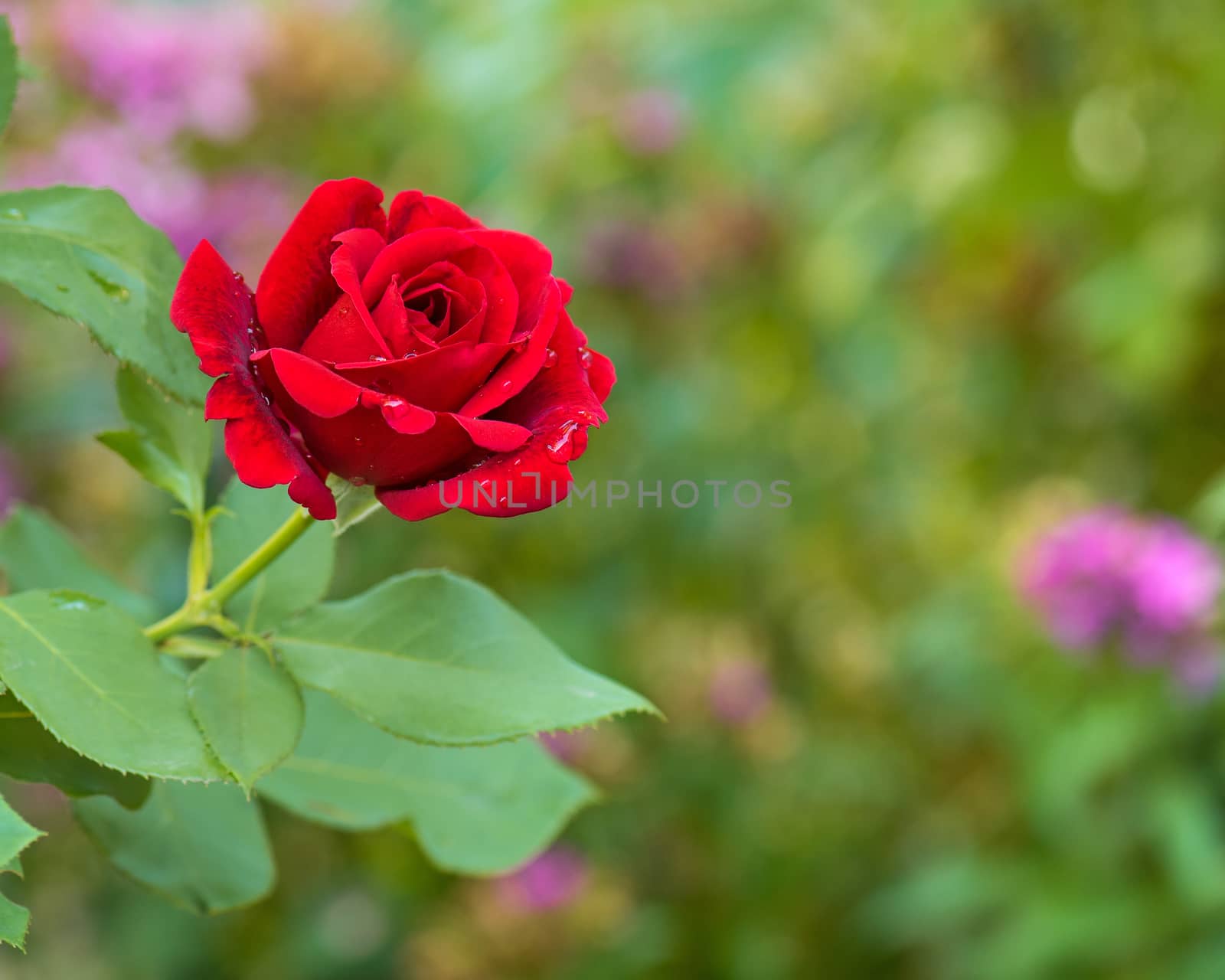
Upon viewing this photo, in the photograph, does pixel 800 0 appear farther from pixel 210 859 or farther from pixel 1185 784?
pixel 210 859

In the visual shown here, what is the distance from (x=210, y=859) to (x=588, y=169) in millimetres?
901

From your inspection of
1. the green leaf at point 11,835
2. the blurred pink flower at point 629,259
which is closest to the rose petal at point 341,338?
the green leaf at point 11,835

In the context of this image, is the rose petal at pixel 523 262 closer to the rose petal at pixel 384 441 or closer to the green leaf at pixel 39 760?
the rose petal at pixel 384 441

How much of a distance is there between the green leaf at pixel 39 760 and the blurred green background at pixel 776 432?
0.59m

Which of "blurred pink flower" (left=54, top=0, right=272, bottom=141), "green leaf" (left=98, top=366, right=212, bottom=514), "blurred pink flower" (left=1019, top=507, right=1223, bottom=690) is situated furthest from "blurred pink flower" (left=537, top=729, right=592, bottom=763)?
"green leaf" (left=98, top=366, right=212, bottom=514)

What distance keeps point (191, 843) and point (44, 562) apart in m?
0.10

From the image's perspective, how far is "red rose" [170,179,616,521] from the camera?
0.83ft

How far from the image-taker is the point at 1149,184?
1355mm

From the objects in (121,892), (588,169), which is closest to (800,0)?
(588,169)

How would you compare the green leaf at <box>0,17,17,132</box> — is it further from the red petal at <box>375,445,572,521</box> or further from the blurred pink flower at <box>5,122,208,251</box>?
the blurred pink flower at <box>5,122,208,251</box>

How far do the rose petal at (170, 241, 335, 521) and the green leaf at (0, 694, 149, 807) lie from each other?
0.09 metres

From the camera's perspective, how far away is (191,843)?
361 mm

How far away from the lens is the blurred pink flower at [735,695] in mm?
1038

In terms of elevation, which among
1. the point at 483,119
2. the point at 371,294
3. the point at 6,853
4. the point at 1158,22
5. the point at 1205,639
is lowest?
the point at 6,853
